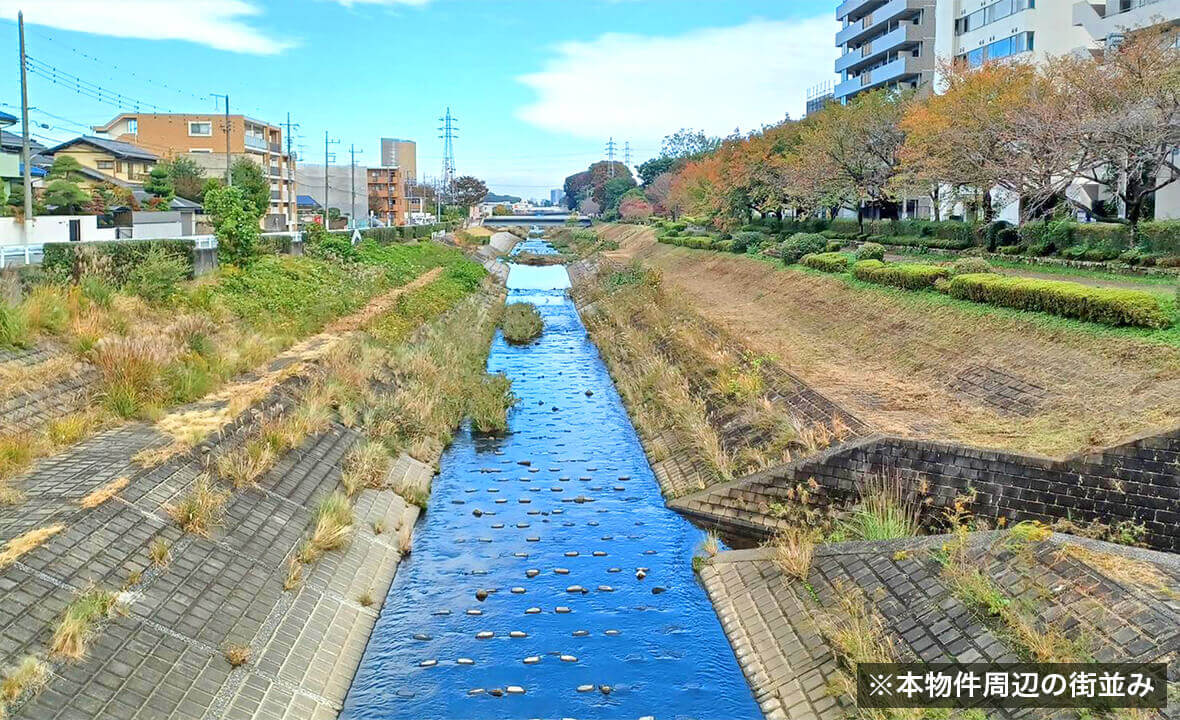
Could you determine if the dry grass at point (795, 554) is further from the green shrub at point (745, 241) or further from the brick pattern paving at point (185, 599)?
the green shrub at point (745, 241)

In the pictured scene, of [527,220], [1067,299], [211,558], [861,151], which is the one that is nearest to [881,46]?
[861,151]

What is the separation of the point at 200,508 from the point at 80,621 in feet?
12.4

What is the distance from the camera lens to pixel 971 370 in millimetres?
21203

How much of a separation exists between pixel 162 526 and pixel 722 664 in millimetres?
7993

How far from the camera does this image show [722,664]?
13.6 m

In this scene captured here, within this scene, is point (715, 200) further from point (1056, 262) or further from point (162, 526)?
point (162, 526)

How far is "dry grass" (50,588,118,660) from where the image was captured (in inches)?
381

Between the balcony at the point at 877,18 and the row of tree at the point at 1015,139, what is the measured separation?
20768 millimetres

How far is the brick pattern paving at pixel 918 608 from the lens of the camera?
9.93 meters

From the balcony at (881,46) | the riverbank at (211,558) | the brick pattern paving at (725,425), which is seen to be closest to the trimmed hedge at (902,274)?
the brick pattern paving at (725,425)

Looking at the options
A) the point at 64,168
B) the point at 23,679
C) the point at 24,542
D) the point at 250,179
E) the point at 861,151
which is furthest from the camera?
the point at 250,179

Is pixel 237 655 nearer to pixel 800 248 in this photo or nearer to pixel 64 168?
pixel 800 248

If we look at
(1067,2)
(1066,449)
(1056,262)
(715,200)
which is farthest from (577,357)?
(715,200)

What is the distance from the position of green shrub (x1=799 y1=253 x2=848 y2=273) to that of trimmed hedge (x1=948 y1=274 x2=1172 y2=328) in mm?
→ 11845
